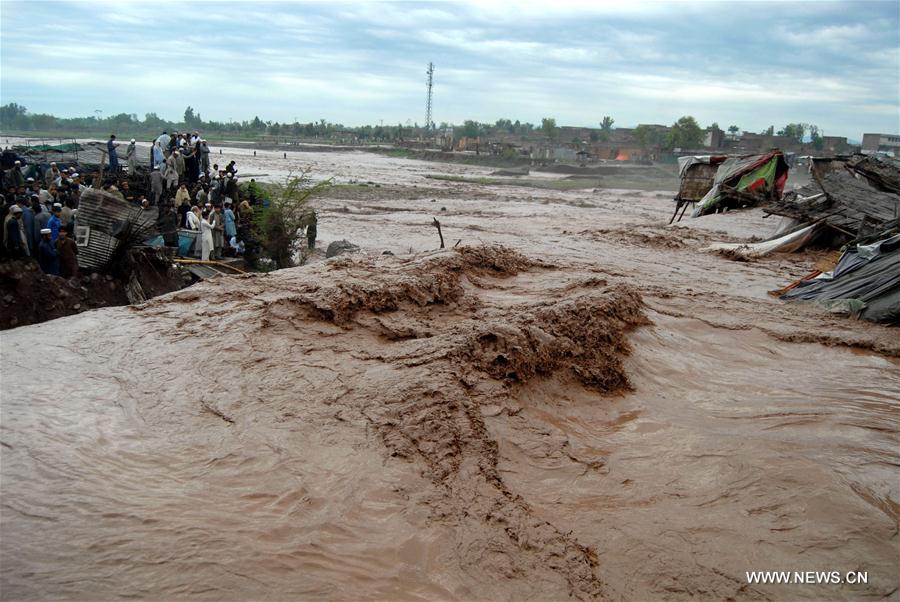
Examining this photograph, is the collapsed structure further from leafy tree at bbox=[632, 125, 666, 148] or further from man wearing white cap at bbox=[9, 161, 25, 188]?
leafy tree at bbox=[632, 125, 666, 148]

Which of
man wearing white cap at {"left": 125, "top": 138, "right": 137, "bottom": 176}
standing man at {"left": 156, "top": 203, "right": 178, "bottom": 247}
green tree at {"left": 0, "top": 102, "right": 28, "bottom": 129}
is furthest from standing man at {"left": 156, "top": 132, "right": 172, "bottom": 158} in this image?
green tree at {"left": 0, "top": 102, "right": 28, "bottom": 129}

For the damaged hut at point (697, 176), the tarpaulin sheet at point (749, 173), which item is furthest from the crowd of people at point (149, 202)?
the damaged hut at point (697, 176)

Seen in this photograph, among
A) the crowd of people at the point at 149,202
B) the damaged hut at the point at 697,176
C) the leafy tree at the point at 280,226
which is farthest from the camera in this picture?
the damaged hut at the point at 697,176

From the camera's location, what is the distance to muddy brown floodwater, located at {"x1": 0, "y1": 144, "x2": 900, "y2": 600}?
12.4 ft

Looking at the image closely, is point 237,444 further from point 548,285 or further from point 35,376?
point 548,285

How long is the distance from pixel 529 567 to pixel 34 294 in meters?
7.95

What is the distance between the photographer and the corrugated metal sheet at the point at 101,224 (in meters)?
9.97

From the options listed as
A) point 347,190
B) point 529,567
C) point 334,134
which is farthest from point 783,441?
point 334,134

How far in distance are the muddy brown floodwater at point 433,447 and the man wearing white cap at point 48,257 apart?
2.64 metres

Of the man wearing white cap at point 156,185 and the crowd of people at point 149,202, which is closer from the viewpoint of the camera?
the crowd of people at point 149,202

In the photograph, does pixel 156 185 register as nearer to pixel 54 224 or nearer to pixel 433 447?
pixel 54 224

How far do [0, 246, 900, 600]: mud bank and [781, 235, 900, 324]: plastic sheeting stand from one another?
1963 millimetres

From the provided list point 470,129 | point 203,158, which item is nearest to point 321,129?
point 470,129

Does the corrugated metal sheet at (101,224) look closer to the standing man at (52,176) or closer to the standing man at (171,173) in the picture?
the standing man at (52,176)
